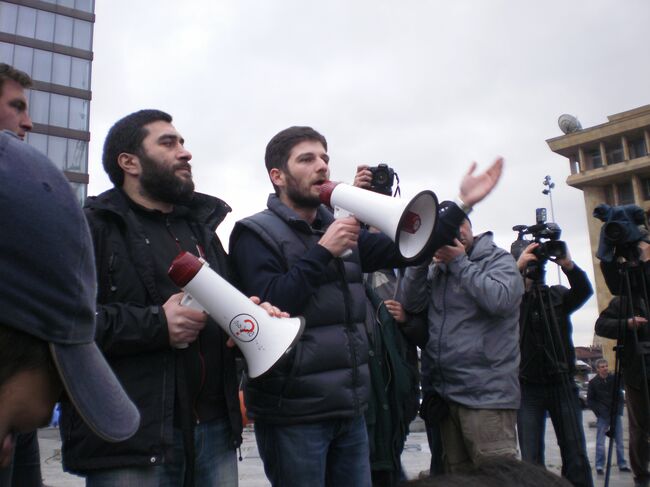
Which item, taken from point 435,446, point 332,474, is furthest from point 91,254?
point 435,446

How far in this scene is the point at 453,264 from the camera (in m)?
3.44

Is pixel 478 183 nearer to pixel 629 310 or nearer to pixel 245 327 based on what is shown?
pixel 245 327

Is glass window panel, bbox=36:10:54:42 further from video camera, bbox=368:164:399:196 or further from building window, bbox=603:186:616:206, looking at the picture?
video camera, bbox=368:164:399:196

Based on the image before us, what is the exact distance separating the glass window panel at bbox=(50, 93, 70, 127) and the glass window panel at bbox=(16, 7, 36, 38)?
4037 millimetres

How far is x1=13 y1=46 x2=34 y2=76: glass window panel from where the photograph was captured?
1531 inches

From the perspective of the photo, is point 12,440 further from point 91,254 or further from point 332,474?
point 332,474

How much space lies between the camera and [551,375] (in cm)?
422

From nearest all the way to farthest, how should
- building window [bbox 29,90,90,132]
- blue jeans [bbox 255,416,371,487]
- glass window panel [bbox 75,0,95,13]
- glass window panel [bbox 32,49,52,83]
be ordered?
1. blue jeans [bbox 255,416,371,487]
2. building window [bbox 29,90,90,132]
3. glass window panel [bbox 32,49,52,83]
4. glass window panel [bbox 75,0,95,13]

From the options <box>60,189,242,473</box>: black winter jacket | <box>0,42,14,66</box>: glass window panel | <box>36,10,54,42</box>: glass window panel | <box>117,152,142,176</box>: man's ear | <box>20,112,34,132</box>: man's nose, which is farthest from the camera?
<box>36,10,54,42</box>: glass window panel

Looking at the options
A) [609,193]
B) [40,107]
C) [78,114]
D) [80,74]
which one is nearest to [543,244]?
[40,107]

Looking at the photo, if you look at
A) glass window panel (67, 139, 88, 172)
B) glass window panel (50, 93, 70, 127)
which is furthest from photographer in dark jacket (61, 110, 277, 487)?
glass window panel (50, 93, 70, 127)

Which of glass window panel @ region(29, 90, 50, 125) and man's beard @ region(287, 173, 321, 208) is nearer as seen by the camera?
man's beard @ region(287, 173, 321, 208)

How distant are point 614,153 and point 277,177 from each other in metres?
52.3

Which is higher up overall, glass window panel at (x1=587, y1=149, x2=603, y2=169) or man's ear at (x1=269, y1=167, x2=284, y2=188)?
glass window panel at (x1=587, y1=149, x2=603, y2=169)
